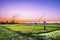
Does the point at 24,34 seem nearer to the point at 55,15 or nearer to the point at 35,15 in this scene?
the point at 35,15

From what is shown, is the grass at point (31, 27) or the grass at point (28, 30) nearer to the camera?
the grass at point (28, 30)

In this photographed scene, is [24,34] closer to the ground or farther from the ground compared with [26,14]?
closer to the ground

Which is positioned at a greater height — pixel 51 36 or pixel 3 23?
pixel 3 23

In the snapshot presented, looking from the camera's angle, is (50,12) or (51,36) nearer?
(51,36)

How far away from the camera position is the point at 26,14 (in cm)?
577

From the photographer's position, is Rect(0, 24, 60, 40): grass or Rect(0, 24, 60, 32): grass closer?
Rect(0, 24, 60, 40): grass

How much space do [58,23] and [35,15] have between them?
3.06ft

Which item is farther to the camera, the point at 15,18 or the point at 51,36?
the point at 15,18

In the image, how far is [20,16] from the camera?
19.1ft

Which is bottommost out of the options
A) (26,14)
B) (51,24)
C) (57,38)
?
(57,38)

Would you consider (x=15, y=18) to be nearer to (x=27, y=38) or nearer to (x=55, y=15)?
(x=27, y=38)

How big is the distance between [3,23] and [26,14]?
937 millimetres

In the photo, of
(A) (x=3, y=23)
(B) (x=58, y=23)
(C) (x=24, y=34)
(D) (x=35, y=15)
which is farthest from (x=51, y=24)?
(A) (x=3, y=23)

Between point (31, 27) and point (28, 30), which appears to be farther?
point (31, 27)
